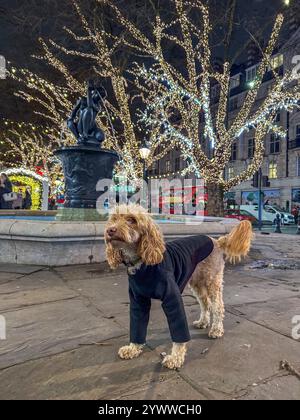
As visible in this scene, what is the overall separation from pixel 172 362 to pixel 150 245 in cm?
92

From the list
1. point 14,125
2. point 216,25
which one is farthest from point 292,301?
point 14,125

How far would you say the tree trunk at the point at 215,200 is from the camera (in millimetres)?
12270

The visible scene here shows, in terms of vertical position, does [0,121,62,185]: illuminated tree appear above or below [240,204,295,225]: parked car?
above

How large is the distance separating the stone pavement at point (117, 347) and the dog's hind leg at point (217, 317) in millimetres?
87

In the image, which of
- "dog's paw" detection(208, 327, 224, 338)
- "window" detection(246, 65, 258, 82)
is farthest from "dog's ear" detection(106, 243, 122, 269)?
"window" detection(246, 65, 258, 82)

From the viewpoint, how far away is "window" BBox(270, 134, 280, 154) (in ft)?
117

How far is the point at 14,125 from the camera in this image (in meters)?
23.3

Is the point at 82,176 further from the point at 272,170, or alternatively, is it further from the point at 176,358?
the point at 272,170

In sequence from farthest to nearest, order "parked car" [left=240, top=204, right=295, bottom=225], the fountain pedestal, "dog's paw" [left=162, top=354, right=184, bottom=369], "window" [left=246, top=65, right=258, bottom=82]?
"window" [left=246, top=65, right=258, bottom=82] < "parked car" [left=240, top=204, right=295, bottom=225] < the fountain pedestal < "dog's paw" [left=162, top=354, right=184, bottom=369]

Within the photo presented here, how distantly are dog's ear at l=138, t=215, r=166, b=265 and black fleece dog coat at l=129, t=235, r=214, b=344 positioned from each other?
0.27ft

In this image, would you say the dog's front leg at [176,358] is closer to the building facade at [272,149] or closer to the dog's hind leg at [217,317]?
the dog's hind leg at [217,317]

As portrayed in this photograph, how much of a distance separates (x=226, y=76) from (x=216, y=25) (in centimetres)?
257

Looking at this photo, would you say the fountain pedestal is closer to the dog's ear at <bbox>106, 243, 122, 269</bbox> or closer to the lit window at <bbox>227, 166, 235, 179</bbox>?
the dog's ear at <bbox>106, 243, 122, 269</bbox>

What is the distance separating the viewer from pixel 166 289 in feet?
7.51
